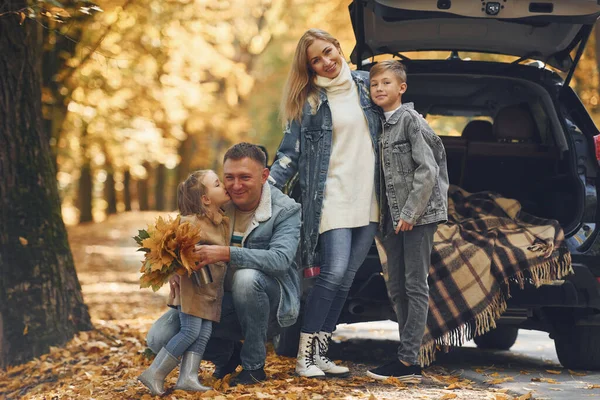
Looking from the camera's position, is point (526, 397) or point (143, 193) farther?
point (143, 193)

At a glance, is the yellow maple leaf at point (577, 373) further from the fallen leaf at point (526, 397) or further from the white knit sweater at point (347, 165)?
the white knit sweater at point (347, 165)

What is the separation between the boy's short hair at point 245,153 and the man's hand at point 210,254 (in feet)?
1.69

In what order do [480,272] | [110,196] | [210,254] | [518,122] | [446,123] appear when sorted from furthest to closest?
[110,196]
[446,123]
[518,122]
[480,272]
[210,254]

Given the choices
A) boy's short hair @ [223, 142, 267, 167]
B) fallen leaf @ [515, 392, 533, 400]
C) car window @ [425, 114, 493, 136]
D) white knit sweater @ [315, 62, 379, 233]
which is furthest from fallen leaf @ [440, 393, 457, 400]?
car window @ [425, 114, 493, 136]

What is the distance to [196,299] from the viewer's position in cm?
468

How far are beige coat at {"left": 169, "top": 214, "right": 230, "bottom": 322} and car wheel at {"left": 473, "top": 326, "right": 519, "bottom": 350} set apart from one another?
359cm

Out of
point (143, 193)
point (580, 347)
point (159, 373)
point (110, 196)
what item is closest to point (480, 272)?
point (580, 347)

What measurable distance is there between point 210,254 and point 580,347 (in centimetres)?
269

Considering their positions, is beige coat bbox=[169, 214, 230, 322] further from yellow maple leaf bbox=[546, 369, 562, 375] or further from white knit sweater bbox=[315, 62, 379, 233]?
yellow maple leaf bbox=[546, 369, 562, 375]

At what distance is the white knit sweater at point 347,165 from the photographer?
16.8 ft

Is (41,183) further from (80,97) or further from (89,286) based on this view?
→ (80,97)

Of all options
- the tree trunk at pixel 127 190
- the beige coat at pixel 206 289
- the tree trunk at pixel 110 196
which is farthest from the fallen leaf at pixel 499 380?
the tree trunk at pixel 110 196

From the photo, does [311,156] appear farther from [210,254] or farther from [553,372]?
[553,372]

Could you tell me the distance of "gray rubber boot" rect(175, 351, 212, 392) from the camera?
15.2ft
